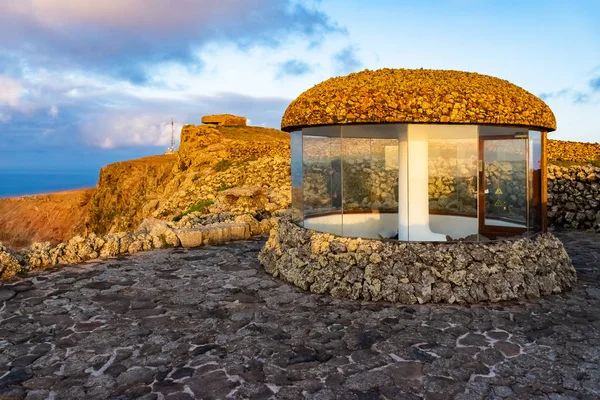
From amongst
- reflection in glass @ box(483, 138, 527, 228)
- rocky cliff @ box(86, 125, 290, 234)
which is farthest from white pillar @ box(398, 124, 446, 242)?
rocky cliff @ box(86, 125, 290, 234)

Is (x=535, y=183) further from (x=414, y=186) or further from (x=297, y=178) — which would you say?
(x=297, y=178)

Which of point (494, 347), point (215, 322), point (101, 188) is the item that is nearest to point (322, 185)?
point (215, 322)

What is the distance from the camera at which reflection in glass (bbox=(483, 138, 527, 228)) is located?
837 cm

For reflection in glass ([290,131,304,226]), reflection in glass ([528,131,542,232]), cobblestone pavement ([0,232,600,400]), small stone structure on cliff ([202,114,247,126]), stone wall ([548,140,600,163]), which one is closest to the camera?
cobblestone pavement ([0,232,600,400])

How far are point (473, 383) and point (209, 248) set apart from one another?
26.9 feet

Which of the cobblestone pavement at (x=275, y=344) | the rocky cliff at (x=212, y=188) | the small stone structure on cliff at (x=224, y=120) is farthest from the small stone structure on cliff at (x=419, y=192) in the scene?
the small stone structure on cliff at (x=224, y=120)

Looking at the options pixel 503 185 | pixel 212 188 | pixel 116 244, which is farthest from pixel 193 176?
pixel 503 185

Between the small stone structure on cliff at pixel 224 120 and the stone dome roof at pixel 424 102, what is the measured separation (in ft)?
116

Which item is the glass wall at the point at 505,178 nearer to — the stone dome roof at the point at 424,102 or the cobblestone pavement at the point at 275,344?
the stone dome roof at the point at 424,102

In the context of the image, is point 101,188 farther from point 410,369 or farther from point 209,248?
point 410,369

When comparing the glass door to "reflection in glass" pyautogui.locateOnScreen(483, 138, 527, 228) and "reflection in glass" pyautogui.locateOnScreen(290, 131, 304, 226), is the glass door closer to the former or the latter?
"reflection in glass" pyautogui.locateOnScreen(483, 138, 527, 228)

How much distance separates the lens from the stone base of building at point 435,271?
23.3ft

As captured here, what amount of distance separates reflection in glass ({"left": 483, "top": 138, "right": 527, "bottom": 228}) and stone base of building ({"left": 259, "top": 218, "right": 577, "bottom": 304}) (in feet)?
2.29

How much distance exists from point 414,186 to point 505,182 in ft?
6.46
